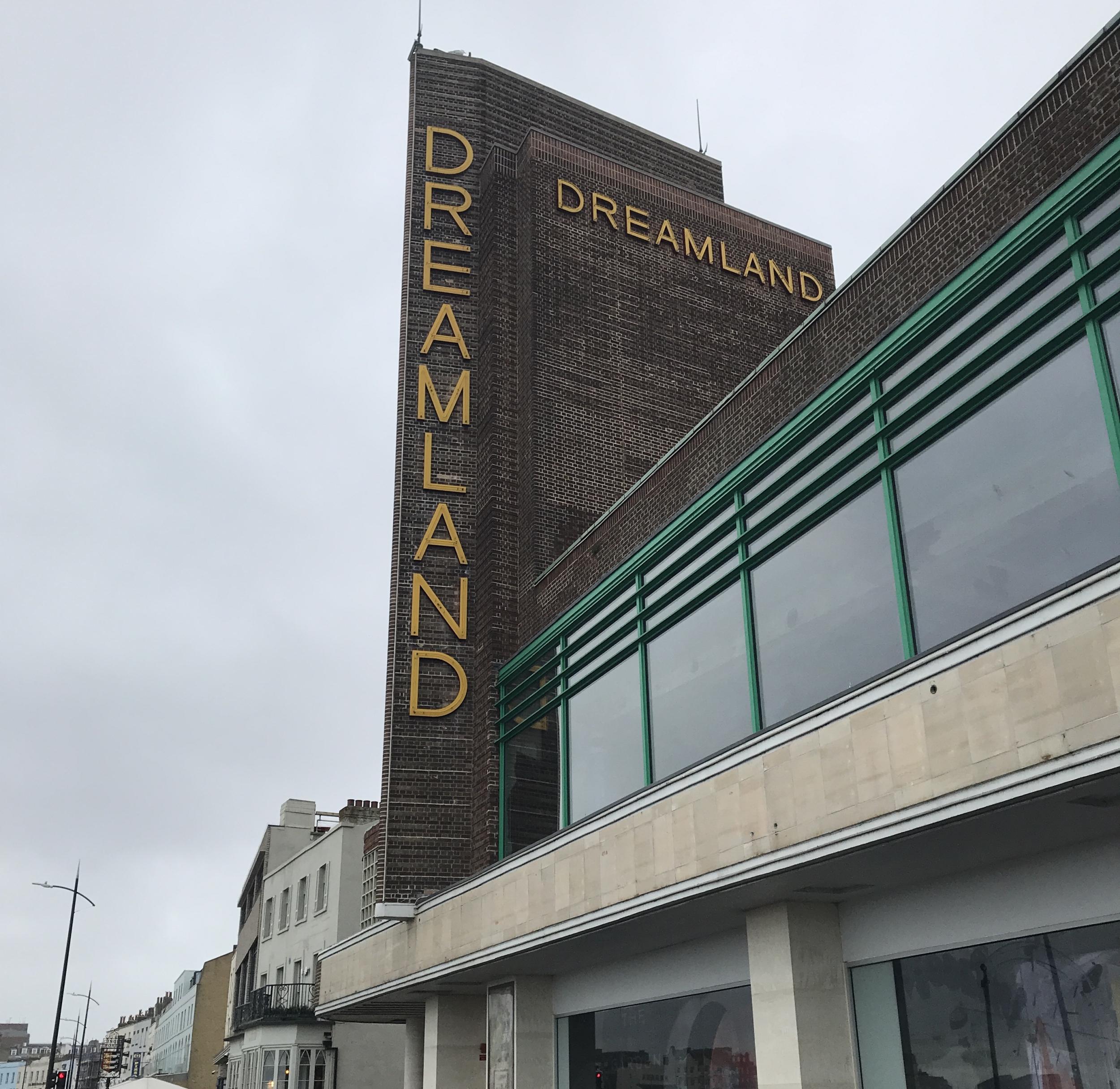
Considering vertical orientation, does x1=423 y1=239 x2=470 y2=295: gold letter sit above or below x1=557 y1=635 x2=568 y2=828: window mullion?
above

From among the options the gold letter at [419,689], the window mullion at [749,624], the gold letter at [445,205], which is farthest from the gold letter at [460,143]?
the window mullion at [749,624]

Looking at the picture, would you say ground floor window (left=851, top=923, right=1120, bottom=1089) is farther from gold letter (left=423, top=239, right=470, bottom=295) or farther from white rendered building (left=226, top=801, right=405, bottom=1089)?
white rendered building (left=226, top=801, right=405, bottom=1089)

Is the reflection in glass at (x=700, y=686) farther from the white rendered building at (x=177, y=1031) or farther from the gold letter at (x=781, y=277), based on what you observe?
the white rendered building at (x=177, y=1031)

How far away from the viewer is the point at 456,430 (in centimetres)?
2528

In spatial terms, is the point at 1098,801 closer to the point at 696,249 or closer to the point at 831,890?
the point at 831,890

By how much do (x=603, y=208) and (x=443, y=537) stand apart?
9.55m

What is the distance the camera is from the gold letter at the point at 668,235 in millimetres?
28812

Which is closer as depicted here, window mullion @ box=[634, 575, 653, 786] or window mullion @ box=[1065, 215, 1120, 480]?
window mullion @ box=[1065, 215, 1120, 480]

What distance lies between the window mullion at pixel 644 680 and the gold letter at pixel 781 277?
15.2 meters

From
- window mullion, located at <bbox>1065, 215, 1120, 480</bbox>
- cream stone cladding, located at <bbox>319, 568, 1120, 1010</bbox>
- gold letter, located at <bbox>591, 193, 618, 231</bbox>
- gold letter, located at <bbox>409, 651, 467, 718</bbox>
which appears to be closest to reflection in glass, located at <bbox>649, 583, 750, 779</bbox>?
cream stone cladding, located at <bbox>319, 568, 1120, 1010</bbox>

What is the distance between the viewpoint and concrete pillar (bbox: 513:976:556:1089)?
1884 cm

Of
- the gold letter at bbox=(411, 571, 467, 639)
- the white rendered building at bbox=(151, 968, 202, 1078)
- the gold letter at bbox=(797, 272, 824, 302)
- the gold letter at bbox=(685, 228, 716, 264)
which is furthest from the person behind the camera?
the white rendered building at bbox=(151, 968, 202, 1078)

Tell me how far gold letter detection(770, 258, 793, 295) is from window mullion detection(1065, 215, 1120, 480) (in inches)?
814

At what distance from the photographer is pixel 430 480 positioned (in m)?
24.5
